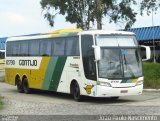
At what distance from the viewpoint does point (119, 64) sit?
2028cm

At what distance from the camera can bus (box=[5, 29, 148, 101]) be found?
65.8ft

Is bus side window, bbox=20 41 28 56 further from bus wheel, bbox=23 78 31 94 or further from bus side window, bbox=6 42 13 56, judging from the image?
bus side window, bbox=6 42 13 56

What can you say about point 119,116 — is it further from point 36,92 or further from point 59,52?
point 36,92

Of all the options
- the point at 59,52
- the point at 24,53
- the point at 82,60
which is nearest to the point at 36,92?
the point at 24,53

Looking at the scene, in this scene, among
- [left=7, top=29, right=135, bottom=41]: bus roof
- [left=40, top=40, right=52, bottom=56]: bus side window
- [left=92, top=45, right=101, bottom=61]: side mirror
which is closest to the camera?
[left=92, top=45, right=101, bottom=61]: side mirror

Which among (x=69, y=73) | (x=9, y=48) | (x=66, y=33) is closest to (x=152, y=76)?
(x=66, y=33)

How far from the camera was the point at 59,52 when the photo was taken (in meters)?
23.1

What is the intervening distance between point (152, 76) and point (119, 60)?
8051 millimetres

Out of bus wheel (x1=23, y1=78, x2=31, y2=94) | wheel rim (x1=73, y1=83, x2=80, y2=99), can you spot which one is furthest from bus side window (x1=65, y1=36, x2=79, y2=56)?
bus wheel (x1=23, y1=78, x2=31, y2=94)

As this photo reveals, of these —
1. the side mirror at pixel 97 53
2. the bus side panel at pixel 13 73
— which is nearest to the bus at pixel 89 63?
the side mirror at pixel 97 53

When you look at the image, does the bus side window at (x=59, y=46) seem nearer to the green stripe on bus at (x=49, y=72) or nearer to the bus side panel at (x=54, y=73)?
the bus side panel at (x=54, y=73)

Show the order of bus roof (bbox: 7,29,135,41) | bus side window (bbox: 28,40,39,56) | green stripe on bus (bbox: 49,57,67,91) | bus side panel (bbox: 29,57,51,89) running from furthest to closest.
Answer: bus side window (bbox: 28,40,39,56), bus side panel (bbox: 29,57,51,89), green stripe on bus (bbox: 49,57,67,91), bus roof (bbox: 7,29,135,41)

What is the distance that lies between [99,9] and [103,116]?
71.4ft

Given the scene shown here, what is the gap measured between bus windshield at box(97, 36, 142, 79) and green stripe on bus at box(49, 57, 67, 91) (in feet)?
8.99
